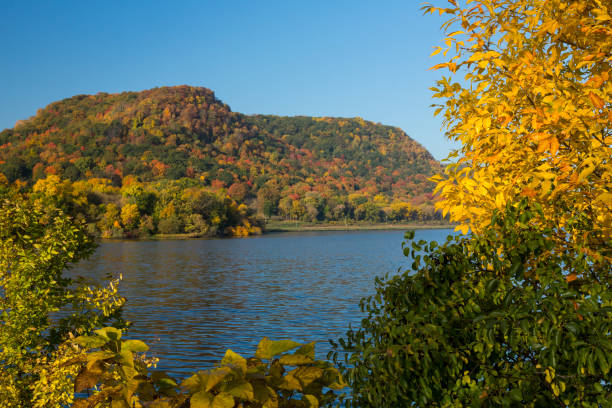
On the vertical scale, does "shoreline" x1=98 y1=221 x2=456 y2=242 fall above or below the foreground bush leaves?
below

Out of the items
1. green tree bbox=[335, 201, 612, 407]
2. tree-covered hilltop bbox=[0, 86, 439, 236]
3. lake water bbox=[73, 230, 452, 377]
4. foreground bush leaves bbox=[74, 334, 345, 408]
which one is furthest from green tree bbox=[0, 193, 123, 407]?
tree-covered hilltop bbox=[0, 86, 439, 236]

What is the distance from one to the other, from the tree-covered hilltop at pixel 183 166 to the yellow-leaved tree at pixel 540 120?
7938 centimetres

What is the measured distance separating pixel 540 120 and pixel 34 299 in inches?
214

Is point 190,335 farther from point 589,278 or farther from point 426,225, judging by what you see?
point 426,225

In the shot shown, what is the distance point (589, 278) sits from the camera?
280 centimetres

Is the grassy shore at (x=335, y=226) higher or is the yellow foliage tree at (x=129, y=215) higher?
the yellow foliage tree at (x=129, y=215)

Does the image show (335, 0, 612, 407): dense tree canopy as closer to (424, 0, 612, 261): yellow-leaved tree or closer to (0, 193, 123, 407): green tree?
(424, 0, 612, 261): yellow-leaved tree

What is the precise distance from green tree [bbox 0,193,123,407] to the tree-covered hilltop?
75458 mm

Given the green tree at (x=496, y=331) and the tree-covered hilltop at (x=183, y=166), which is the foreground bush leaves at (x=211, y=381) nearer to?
the green tree at (x=496, y=331)

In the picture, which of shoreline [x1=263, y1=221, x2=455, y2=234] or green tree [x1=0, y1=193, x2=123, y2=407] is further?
shoreline [x1=263, y1=221, x2=455, y2=234]

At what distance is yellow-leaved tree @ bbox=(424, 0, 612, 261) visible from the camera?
A: 3002mm

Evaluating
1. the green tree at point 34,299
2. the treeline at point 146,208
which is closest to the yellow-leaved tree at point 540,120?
the green tree at point 34,299

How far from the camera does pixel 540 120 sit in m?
3.19

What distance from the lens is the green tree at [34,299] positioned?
538cm
